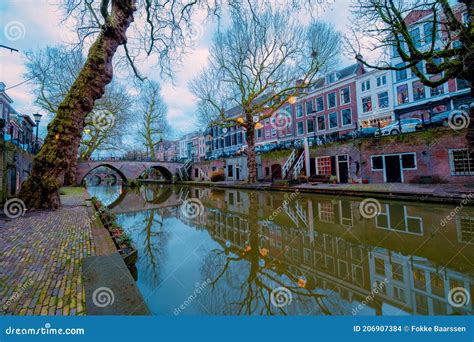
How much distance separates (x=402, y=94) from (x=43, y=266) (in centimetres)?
3041

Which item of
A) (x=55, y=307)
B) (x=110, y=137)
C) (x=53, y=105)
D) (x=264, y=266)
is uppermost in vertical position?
(x=53, y=105)

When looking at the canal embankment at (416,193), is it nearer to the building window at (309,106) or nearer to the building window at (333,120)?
the building window at (333,120)

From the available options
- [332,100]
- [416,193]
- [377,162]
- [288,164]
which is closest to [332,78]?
[332,100]

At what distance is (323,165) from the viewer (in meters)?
19.6

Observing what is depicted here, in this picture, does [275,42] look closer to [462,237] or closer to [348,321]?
[462,237]

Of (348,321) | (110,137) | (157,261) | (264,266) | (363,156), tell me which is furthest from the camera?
(110,137)

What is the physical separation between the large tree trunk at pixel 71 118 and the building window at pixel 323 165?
16971 mm

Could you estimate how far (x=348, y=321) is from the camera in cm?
224

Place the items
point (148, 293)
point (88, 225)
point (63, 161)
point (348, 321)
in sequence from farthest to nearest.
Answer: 1. point (63, 161)
2. point (88, 225)
3. point (148, 293)
4. point (348, 321)

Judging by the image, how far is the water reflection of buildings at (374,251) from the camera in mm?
2957

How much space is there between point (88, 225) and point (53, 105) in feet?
78.7

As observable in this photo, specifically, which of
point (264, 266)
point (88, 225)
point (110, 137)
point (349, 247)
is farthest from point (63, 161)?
point (110, 137)

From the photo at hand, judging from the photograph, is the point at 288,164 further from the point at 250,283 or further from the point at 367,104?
the point at 250,283

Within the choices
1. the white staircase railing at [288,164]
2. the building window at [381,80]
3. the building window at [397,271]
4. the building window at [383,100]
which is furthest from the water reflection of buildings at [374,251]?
the building window at [381,80]
